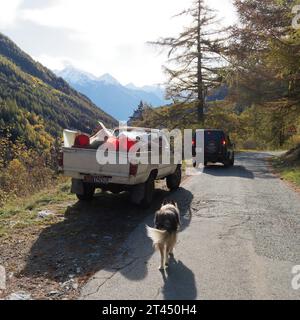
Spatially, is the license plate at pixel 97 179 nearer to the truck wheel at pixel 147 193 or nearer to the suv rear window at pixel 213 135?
the truck wheel at pixel 147 193

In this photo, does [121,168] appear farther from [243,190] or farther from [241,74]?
[241,74]

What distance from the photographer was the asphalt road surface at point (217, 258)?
5.42 m

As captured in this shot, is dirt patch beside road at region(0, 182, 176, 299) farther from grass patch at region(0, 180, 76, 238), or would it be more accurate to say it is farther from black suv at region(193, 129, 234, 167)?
black suv at region(193, 129, 234, 167)

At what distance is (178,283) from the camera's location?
571 centimetres

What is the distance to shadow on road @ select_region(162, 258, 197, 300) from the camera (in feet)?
17.3

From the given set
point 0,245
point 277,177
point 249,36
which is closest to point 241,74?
point 249,36

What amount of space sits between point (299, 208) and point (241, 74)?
19.0 m

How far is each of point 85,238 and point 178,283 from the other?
2719 millimetres

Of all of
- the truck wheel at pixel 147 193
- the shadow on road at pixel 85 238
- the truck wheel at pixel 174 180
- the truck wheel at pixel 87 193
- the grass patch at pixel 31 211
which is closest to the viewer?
the shadow on road at pixel 85 238

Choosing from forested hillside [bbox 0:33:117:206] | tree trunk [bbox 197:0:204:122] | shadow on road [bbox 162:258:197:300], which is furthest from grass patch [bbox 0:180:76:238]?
tree trunk [bbox 197:0:204:122]

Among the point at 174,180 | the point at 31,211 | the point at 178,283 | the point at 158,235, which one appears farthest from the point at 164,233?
the point at 174,180

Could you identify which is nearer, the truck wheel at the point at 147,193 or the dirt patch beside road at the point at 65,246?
the dirt patch beside road at the point at 65,246

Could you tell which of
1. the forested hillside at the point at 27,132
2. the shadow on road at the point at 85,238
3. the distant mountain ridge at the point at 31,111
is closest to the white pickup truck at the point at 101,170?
the shadow on road at the point at 85,238

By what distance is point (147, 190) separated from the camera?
10.5 metres
